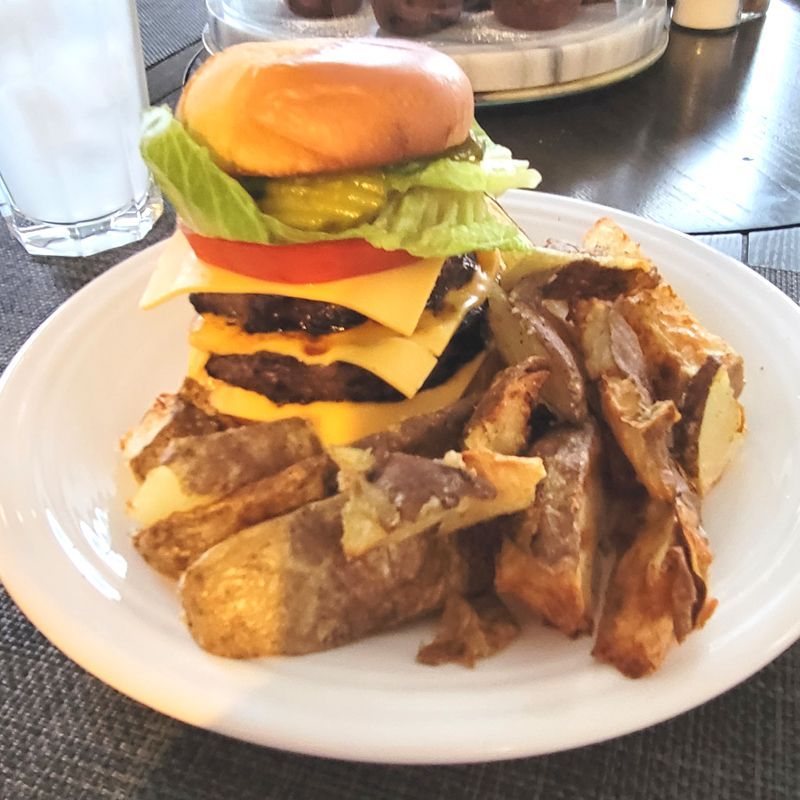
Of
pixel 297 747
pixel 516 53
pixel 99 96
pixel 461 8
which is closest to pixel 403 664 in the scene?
pixel 297 747

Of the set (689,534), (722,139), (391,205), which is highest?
(391,205)

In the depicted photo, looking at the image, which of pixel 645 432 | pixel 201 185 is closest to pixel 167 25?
pixel 201 185

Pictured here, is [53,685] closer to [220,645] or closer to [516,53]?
[220,645]

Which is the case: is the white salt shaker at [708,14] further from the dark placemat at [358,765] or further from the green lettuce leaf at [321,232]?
the dark placemat at [358,765]

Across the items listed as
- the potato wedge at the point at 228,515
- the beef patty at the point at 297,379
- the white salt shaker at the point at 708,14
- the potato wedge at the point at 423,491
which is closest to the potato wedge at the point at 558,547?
the potato wedge at the point at 423,491

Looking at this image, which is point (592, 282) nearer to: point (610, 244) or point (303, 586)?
point (610, 244)

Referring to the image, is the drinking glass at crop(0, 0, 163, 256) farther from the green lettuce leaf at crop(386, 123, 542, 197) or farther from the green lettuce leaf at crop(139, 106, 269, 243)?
the green lettuce leaf at crop(386, 123, 542, 197)
